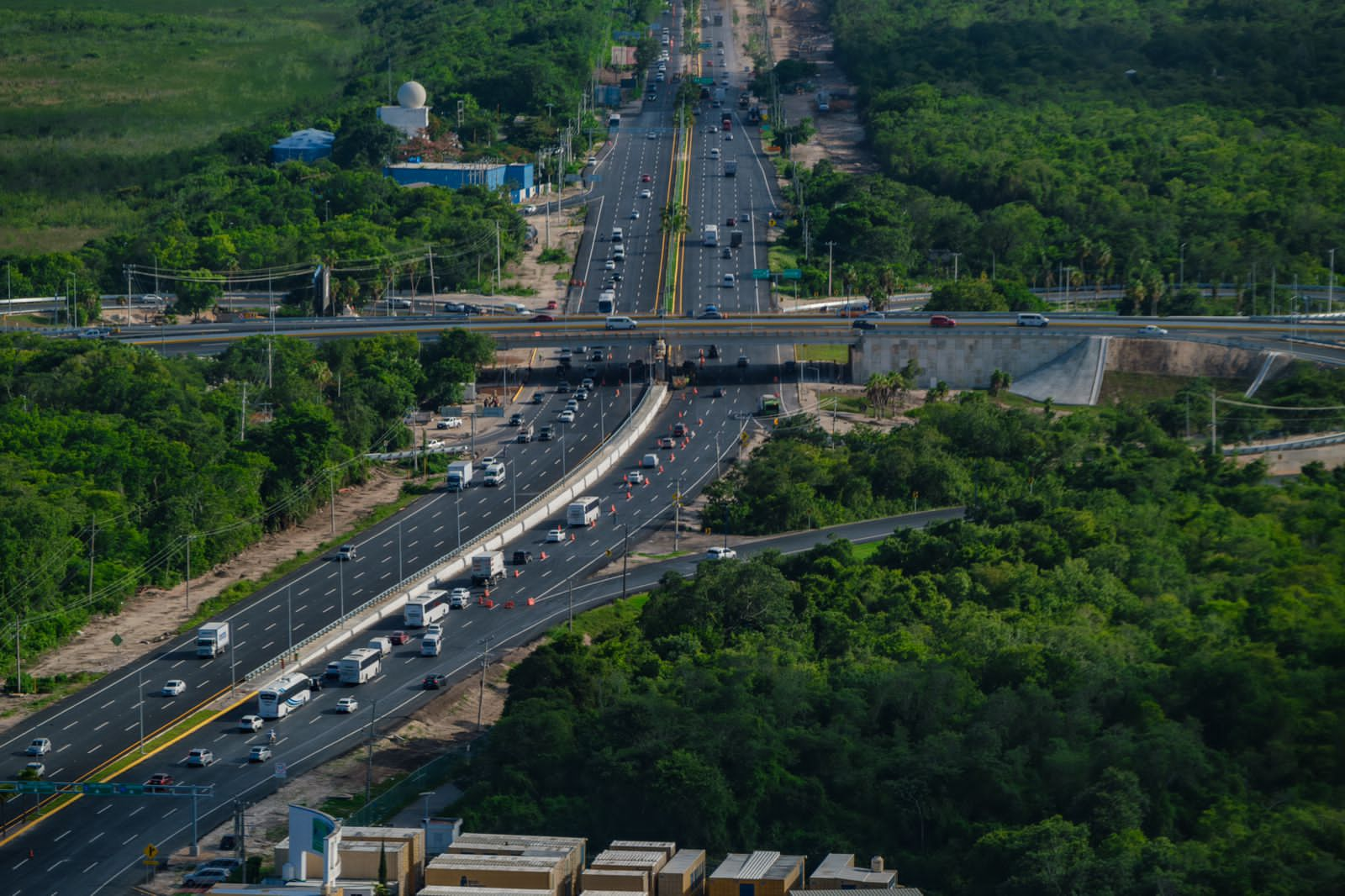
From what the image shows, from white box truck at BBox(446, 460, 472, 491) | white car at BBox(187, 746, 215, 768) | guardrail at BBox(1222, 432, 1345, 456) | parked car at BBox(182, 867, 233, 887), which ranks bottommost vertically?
parked car at BBox(182, 867, 233, 887)

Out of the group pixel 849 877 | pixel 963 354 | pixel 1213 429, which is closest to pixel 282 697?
pixel 849 877

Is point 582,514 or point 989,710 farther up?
point 582,514

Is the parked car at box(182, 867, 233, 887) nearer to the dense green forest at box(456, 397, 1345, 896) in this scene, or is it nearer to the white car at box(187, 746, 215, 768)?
the dense green forest at box(456, 397, 1345, 896)

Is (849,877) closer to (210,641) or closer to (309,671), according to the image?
(309,671)

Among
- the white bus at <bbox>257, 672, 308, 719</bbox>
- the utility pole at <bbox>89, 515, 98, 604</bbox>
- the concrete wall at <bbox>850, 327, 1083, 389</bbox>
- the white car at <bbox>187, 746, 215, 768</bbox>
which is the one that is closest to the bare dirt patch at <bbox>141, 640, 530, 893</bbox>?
the white car at <bbox>187, 746, 215, 768</bbox>

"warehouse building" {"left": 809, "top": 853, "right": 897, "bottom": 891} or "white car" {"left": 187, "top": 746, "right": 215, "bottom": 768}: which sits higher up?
"warehouse building" {"left": 809, "top": 853, "right": 897, "bottom": 891}

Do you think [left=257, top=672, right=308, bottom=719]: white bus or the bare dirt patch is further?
[left=257, top=672, right=308, bottom=719]: white bus
